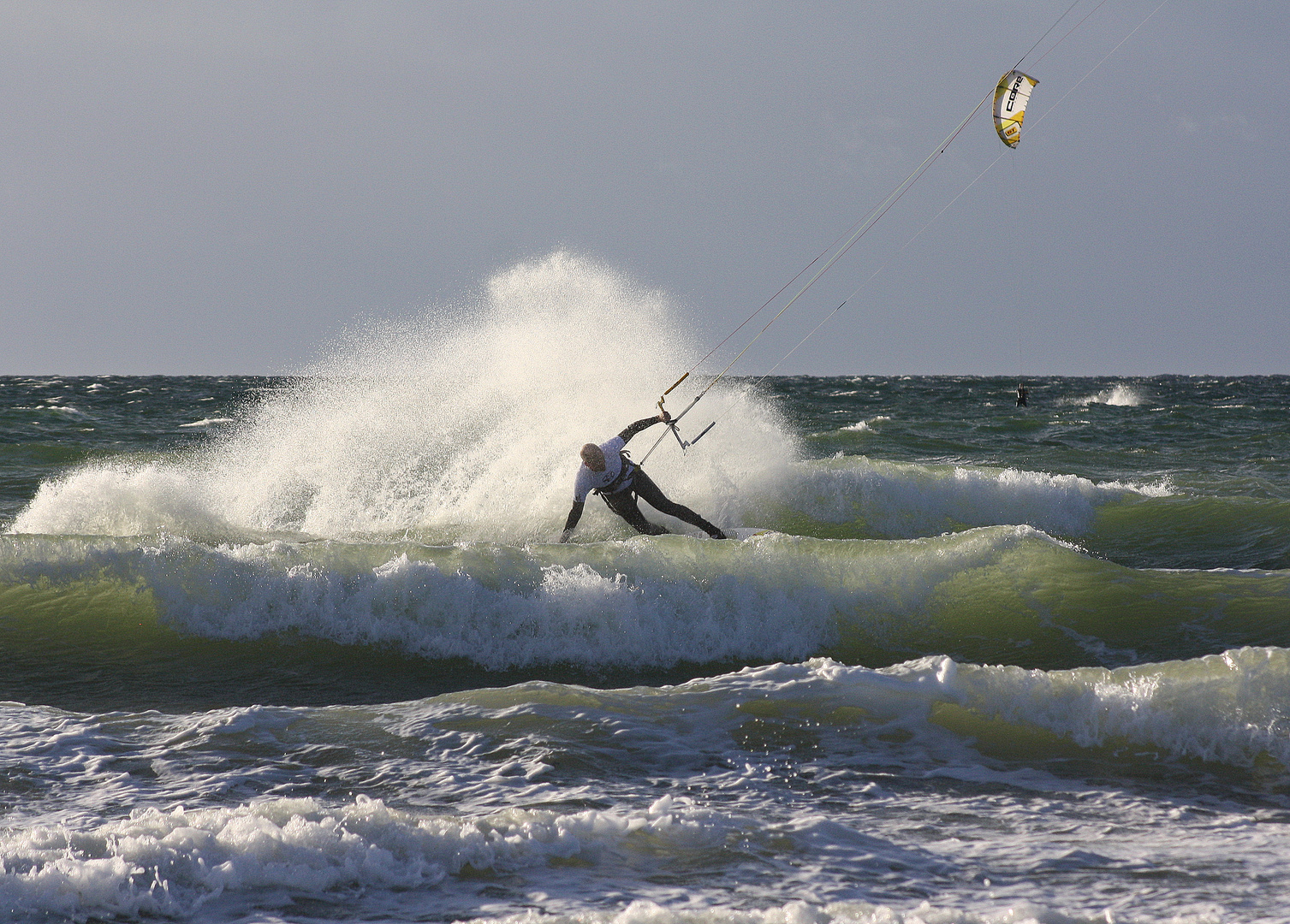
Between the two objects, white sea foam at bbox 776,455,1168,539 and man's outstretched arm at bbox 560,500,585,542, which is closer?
man's outstretched arm at bbox 560,500,585,542

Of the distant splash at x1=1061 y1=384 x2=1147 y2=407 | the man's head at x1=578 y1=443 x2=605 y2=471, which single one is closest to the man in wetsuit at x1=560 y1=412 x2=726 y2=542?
the man's head at x1=578 y1=443 x2=605 y2=471

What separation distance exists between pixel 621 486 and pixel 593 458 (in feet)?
2.04

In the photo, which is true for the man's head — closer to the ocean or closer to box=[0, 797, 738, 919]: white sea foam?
the ocean

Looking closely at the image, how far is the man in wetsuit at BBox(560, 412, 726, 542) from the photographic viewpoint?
32.3 ft

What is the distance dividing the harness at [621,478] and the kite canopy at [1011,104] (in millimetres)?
5095

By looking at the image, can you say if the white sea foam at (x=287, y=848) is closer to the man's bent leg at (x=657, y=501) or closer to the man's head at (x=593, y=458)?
the man's head at (x=593, y=458)

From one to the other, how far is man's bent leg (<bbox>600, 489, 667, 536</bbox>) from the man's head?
20.6 inches

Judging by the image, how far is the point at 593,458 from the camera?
32.1 ft

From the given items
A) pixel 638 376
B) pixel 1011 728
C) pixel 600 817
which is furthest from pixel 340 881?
pixel 638 376

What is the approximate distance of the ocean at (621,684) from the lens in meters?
3.48

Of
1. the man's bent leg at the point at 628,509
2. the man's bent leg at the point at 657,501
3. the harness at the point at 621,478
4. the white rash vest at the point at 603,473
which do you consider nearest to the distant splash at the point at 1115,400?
the man's bent leg at the point at 657,501

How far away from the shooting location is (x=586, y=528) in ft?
39.2

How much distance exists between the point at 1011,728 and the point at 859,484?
8.61m

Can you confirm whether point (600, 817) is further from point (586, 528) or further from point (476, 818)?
point (586, 528)
